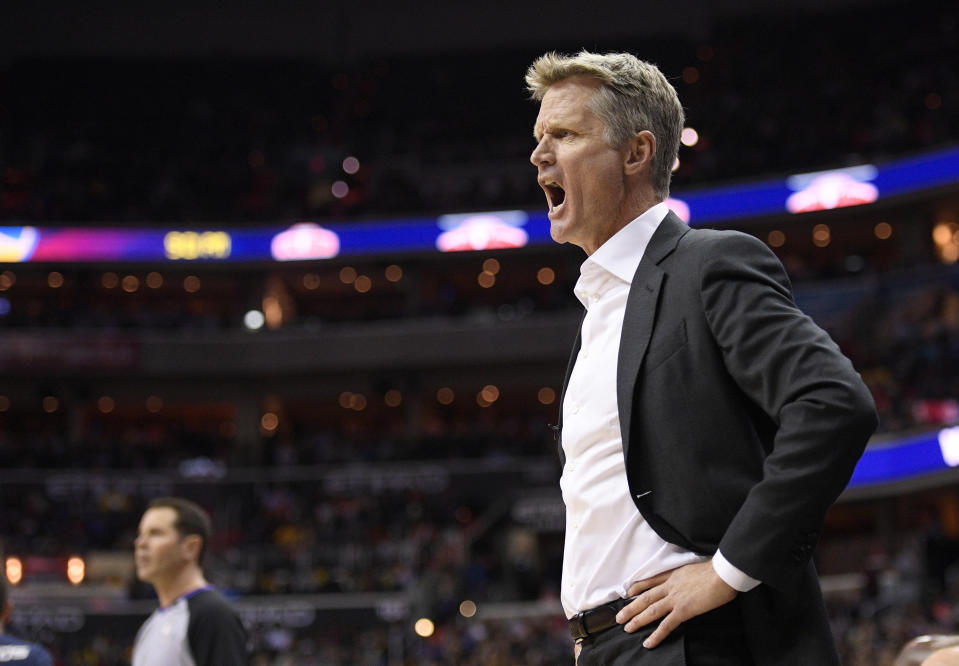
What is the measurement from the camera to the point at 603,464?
235cm

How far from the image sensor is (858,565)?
77.3ft

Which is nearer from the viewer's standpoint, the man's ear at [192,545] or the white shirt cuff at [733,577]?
the white shirt cuff at [733,577]

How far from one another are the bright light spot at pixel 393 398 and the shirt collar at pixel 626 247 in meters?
27.9

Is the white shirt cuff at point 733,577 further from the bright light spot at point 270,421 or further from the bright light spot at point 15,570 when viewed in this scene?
the bright light spot at point 270,421

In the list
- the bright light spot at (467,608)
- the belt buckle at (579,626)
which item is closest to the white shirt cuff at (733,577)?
the belt buckle at (579,626)

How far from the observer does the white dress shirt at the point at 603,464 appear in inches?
89.4

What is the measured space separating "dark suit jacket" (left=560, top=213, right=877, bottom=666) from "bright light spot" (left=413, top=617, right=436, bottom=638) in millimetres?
17938

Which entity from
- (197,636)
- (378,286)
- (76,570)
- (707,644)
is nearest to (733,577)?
(707,644)

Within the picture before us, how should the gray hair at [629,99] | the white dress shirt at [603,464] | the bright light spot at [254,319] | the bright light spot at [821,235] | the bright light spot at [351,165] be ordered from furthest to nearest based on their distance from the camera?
1. the bright light spot at [351,165]
2. the bright light spot at [254,319]
3. the bright light spot at [821,235]
4. the gray hair at [629,99]
5. the white dress shirt at [603,464]

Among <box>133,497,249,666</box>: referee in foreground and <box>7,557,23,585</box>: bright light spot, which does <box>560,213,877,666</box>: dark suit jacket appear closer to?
<box>133,497,249,666</box>: referee in foreground

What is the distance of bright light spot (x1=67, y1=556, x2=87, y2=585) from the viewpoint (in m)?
21.8

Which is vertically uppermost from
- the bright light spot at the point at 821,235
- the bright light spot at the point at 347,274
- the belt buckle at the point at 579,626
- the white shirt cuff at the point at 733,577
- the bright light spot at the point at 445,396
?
the bright light spot at the point at 347,274

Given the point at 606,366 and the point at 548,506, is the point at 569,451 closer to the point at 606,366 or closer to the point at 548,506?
the point at 606,366

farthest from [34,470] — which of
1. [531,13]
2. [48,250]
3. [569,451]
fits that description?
[569,451]
